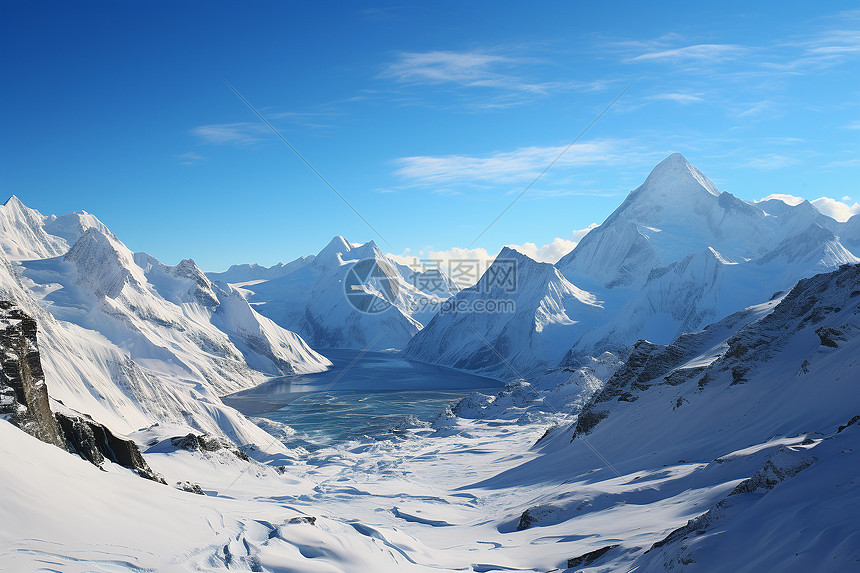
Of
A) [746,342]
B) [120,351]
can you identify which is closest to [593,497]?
[746,342]

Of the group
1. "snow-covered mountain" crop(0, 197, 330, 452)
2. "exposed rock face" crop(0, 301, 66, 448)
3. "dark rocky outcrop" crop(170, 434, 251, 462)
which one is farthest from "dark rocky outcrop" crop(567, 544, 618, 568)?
"dark rocky outcrop" crop(170, 434, 251, 462)

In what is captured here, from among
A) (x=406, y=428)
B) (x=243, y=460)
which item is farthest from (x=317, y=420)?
(x=243, y=460)

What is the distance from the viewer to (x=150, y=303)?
18875 centimetres

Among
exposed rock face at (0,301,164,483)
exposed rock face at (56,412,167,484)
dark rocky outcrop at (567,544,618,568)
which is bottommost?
dark rocky outcrop at (567,544,618,568)

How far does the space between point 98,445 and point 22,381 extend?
563 centimetres

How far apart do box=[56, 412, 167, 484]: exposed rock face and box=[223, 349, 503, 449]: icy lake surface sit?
6351 centimetres

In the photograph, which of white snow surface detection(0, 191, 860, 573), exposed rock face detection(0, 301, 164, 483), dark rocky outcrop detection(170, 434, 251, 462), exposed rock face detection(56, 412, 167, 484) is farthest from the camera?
dark rocky outcrop detection(170, 434, 251, 462)

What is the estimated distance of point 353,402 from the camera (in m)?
136

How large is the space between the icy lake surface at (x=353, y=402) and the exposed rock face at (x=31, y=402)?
216 ft

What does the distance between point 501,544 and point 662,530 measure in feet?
24.1

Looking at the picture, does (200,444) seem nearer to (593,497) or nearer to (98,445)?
(98,445)

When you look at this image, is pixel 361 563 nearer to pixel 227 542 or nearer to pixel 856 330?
pixel 227 542

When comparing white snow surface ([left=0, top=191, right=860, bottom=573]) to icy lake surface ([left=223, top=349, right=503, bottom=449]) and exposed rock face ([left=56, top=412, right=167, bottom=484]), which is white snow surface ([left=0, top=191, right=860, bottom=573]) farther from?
icy lake surface ([left=223, top=349, right=503, bottom=449])

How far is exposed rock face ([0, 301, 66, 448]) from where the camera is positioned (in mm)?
17656
